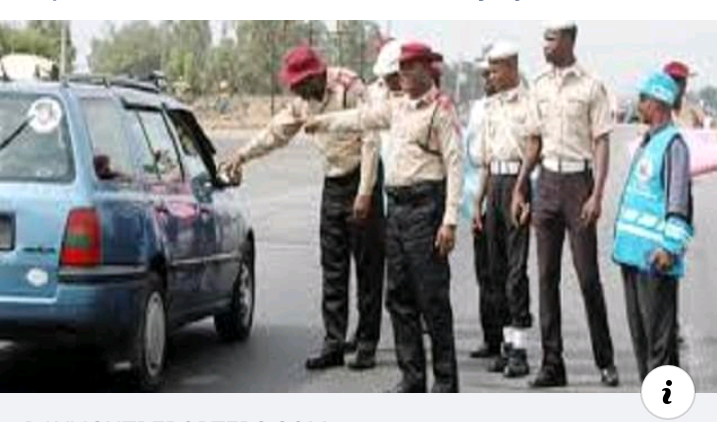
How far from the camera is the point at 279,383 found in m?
8.25

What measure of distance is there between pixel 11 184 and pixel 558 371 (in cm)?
297

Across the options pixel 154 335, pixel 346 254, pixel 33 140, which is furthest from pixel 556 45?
pixel 33 140

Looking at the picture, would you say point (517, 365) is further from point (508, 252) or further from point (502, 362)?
point (508, 252)

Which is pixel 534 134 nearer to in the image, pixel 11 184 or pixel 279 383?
pixel 279 383

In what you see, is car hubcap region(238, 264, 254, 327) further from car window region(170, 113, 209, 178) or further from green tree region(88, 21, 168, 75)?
green tree region(88, 21, 168, 75)

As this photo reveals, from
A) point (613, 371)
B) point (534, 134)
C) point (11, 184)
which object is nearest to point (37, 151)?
point (11, 184)

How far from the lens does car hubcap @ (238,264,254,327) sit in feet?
32.3

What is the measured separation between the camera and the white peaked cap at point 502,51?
8443 mm

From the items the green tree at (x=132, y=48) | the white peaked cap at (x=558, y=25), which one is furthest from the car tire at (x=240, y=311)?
the green tree at (x=132, y=48)

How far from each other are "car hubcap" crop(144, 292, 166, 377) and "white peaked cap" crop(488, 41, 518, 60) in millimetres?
2248

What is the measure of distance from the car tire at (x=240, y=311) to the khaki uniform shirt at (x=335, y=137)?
1.23 metres

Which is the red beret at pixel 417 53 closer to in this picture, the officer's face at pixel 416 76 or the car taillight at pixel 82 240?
the officer's face at pixel 416 76

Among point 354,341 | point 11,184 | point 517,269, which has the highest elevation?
point 11,184

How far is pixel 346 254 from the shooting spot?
898 cm
